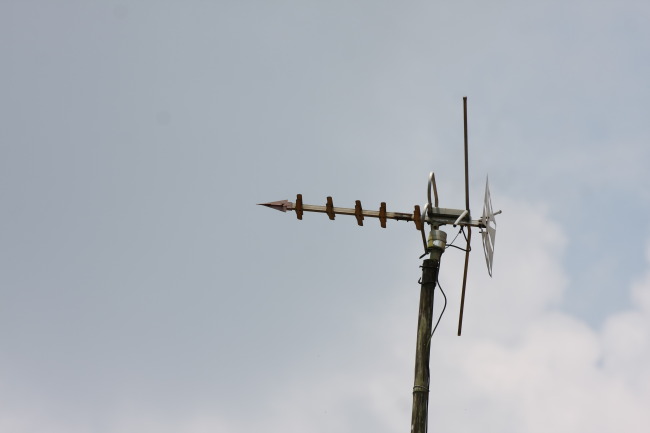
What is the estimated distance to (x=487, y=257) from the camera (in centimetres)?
981

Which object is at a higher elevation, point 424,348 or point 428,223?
point 428,223

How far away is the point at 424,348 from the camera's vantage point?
A: 873cm

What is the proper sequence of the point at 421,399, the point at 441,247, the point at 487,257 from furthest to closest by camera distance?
the point at 487,257 → the point at 441,247 → the point at 421,399

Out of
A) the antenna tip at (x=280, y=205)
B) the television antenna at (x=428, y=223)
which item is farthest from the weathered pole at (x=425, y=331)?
the antenna tip at (x=280, y=205)

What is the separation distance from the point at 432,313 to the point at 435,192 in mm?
1484

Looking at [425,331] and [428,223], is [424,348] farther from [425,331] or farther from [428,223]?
[428,223]

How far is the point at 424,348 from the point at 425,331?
20cm

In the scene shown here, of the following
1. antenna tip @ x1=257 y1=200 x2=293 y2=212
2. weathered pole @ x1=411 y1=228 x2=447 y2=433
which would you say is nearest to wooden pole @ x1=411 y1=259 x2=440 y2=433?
weathered pole @ x1=411 y1=228 x2=447 y2=433

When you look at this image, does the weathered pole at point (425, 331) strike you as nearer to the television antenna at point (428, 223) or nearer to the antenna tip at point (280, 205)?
the television antenna at point (428, 223)

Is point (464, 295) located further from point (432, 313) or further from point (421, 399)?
point (421, 399)

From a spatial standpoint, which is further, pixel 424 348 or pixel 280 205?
pixel 280 205

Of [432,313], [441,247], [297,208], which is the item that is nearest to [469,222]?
[441,247]

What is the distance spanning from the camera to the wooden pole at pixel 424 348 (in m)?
8.37

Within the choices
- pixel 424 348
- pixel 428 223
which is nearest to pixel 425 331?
pixel 424 348
